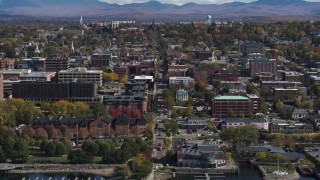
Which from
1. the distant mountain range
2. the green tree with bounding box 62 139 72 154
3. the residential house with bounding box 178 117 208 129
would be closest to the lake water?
the green tree with bounding box 62 139 72 154

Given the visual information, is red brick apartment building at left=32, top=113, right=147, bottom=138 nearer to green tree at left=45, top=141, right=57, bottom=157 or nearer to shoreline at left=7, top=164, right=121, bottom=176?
green tree at left=45, top=141, right=57, bottom=157

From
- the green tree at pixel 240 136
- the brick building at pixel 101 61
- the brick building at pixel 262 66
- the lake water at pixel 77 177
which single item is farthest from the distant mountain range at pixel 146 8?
the lake water at pixel 77 177

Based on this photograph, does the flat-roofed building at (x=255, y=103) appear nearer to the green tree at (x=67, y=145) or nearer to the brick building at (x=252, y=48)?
the green tree at (x=67, y=145)

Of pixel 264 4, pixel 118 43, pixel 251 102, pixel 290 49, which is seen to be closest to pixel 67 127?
pixel 251 102

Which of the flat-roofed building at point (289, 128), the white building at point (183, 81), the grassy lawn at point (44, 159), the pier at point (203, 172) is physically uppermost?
the white building at point (183, 81)

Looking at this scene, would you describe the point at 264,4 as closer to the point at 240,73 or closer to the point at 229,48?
the point at 229,48

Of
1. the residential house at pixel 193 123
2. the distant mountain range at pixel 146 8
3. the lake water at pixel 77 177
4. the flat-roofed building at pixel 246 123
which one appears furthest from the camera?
the distant mountain range at pixel 146 8
